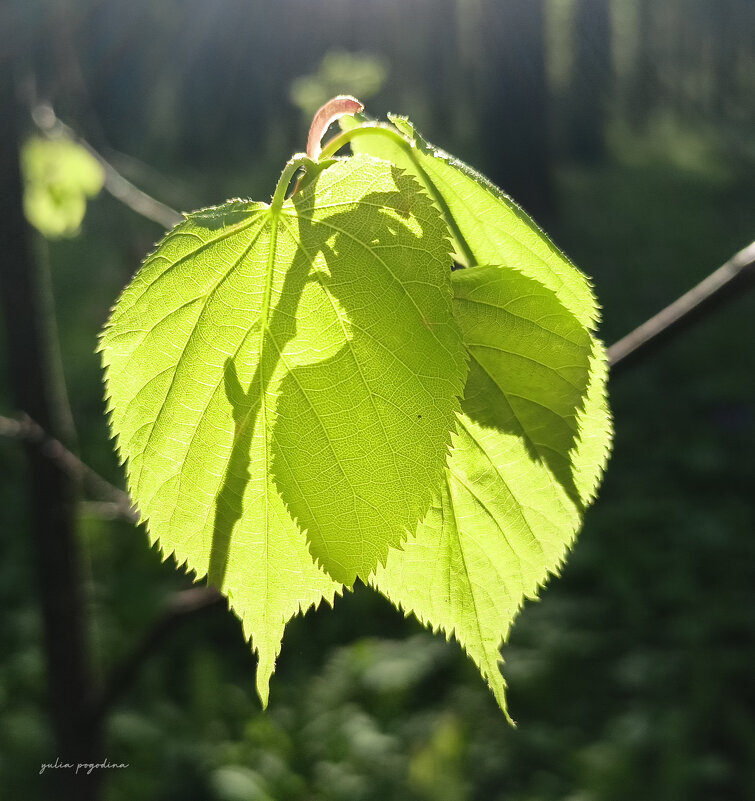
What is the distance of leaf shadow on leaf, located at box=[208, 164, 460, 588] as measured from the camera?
46cm

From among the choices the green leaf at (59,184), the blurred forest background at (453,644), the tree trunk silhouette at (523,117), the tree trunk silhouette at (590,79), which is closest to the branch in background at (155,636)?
the blurred forest background at (453,644)

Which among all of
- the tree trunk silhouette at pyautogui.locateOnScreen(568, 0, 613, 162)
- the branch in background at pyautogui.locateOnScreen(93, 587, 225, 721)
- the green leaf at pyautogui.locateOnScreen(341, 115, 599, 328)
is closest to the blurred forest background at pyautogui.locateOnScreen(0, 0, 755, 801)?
the branch in background at pyautogui.locateOnScreen(93, 587, 225, 721)

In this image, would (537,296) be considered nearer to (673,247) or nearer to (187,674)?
(187,674)

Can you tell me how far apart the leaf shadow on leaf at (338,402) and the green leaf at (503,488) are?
0.28ft

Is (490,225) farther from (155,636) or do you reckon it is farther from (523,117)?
(523,117)

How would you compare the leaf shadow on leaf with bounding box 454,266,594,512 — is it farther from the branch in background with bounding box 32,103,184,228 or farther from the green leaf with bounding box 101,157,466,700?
the branch in background with bounding box 32,103,184,228

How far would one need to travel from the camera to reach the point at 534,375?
0.53 meters

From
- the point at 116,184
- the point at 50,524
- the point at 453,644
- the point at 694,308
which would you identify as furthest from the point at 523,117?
the point at 694,308

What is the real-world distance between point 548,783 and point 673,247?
8017 millimetres

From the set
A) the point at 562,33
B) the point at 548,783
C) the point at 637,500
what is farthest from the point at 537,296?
the point at 562,33

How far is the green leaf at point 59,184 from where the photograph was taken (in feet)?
8.13

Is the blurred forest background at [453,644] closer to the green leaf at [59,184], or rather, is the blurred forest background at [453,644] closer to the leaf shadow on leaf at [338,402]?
the green leaf at [59,184]

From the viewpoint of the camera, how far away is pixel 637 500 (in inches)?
208

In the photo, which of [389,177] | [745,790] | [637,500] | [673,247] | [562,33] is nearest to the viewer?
[389,177]
